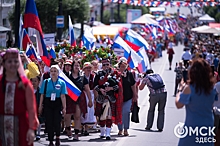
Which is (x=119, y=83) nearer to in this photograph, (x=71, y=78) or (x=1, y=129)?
(x=71, y=78)

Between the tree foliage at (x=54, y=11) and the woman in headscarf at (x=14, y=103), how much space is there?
30.3m

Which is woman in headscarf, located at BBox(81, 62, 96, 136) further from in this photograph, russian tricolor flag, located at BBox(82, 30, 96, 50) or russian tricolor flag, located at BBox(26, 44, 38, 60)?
russian tricolor flag, located at BBox(82, 30, 96, 50)

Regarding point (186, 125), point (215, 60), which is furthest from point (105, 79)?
point (215, 60)

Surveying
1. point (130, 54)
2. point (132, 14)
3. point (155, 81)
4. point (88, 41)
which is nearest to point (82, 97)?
point (155, 81)

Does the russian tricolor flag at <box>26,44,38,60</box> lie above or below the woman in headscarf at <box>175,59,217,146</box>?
below

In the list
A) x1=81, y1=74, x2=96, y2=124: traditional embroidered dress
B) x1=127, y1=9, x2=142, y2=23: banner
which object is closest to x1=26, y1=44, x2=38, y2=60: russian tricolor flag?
x1=81, y1=74, x2=96, y2=124: traditional embroidered dress

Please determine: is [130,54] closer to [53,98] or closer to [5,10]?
[53,98]

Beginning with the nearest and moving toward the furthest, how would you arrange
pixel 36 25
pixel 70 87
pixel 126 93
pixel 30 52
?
1. pixel 70 87
2. pixel 126 93
3. pixel 36 25
4. pixel 30 52

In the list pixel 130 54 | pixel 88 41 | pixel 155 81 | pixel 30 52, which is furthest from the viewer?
pixel 88 41

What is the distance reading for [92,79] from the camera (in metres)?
14.8

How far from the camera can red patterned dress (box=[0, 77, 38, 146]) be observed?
25.3 ft

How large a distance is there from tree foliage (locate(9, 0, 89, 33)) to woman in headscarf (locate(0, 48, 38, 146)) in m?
30.3

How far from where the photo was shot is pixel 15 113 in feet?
25.4

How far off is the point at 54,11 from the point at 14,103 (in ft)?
107
